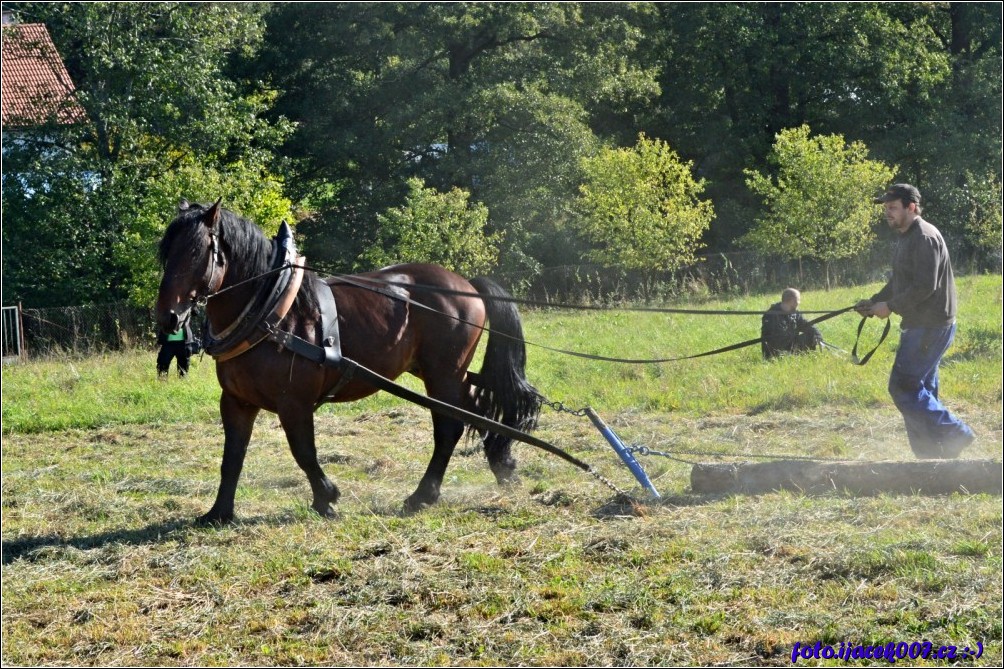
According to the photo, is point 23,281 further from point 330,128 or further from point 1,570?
point 1,570

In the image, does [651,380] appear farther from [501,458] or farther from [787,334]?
[501,458]

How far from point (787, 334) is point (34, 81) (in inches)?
741

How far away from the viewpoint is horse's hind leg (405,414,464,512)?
716 cm

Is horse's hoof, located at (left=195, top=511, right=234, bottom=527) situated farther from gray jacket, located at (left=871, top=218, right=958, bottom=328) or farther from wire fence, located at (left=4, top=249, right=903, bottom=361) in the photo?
wire fence, located at (left=4, top=249, right=903, bottom=361)

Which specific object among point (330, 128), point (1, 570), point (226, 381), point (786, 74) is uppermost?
point (786, 74)

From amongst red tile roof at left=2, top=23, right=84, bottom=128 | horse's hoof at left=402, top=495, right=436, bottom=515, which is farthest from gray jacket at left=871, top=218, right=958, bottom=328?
red tile roof at left=2, top=23, right=84, bottom=128

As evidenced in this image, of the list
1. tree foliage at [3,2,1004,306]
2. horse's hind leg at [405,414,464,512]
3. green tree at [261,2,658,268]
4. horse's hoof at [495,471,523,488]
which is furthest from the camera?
green tree at [261,2,658,268]

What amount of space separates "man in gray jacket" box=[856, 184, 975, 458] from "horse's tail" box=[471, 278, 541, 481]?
2329 mm

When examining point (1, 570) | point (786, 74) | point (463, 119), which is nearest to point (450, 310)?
point (1, 570)

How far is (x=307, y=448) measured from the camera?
688 cm

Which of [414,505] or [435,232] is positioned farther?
[435,232]

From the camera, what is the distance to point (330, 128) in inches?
1134

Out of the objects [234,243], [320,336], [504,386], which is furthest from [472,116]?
[234,243]

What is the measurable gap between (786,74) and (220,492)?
103ft
